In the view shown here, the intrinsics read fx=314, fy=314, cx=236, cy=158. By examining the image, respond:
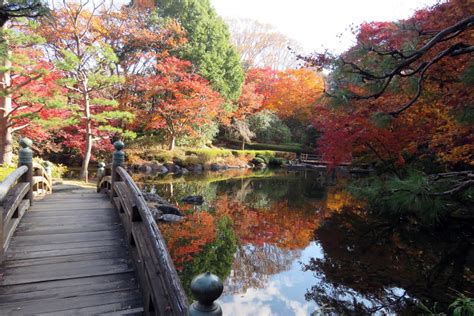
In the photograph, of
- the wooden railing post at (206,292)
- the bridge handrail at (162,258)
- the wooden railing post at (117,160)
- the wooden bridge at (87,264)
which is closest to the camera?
the wooden railing post at (206,292)

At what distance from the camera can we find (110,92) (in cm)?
1536

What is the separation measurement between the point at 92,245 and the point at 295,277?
3513 mm

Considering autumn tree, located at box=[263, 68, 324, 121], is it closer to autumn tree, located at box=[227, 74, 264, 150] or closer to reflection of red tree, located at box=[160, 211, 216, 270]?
autumn tree, located at box=[227, 74, 264, 150]

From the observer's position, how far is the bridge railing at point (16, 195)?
2.78 meters

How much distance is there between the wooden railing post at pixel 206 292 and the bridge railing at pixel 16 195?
2159 millimetres

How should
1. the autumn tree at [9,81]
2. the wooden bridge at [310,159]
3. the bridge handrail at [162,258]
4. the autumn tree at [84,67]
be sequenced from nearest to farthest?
1. the bridge handrail at [162,258]
2. the autumn tree at [9,81]
3. the autumn tree at [84,67]
4. the wooden bridge at [310,159]

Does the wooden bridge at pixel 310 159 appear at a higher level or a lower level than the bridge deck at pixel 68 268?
higher

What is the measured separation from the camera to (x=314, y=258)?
614cm

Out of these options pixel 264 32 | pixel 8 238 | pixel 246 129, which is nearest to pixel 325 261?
pixel 8 238

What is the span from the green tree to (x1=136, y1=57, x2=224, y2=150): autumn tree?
3.29ft

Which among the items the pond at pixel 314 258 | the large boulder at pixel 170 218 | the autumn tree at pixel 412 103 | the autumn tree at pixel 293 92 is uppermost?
the autumn tree at pixel 293 92

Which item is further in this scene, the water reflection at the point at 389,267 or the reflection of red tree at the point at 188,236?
the reflection of red tree at the point at 188,236

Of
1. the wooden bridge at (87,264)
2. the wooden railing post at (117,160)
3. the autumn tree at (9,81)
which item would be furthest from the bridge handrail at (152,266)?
the autumn tree at (9,81)

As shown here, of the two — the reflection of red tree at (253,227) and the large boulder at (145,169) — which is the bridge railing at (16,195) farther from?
the large boulder at (145,169)
